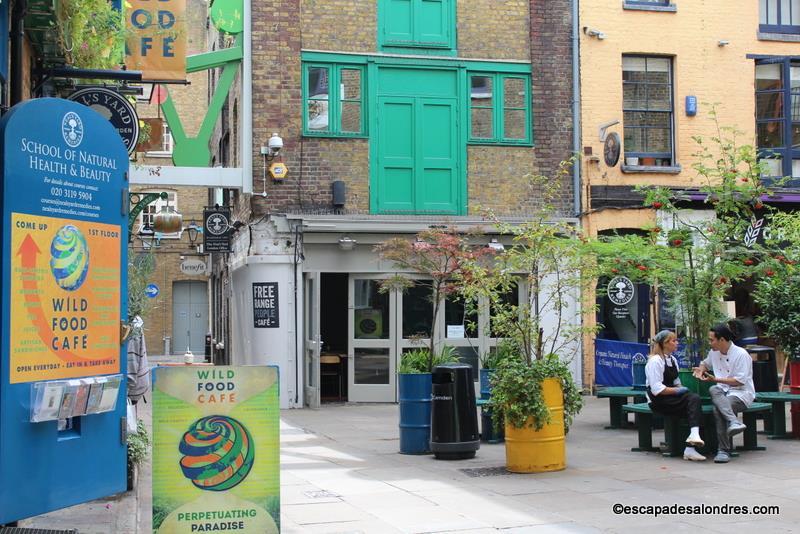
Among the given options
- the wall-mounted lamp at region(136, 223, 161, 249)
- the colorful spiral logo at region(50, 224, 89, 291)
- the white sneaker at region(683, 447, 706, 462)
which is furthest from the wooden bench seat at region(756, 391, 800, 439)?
the wall-mounted lamp at region(136, 223, 161, 249)

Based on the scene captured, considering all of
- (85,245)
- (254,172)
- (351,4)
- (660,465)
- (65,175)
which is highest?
(351,4)

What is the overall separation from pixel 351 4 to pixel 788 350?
34.6ft

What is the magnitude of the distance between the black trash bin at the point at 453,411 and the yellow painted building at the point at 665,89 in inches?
345

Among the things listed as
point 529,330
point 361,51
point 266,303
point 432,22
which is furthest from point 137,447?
point 432,22

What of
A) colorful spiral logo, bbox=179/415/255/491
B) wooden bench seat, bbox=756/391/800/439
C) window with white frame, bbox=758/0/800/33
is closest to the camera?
colorful spiral logo, bbox=179/415/255/491

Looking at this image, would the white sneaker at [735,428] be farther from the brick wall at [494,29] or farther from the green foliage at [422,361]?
the brick wall at [494,29]

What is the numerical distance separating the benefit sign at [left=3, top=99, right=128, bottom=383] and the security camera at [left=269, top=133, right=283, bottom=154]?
1207 cm

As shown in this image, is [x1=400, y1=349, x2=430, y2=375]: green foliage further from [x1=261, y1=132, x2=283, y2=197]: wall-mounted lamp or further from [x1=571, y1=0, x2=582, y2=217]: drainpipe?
[x1=571, y1=0, x2=582, y2=217]: drainpipe

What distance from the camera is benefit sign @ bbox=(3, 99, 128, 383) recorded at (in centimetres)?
596

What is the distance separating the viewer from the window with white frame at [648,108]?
68.1 ft

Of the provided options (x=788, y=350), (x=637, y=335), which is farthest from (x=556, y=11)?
(x=788, y=350)

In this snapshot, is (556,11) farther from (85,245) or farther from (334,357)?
(85,245)

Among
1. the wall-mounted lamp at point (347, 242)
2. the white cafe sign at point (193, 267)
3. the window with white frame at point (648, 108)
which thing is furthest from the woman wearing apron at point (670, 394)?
the white cafe sign at point (193, 267)

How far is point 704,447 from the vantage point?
11.8m
